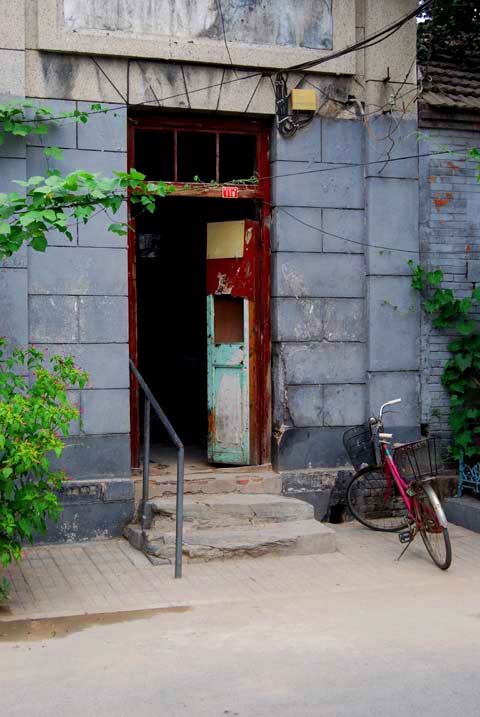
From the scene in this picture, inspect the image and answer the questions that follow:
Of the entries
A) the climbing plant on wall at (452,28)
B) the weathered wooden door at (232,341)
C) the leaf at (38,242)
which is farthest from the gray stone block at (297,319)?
the climbing plant on wall at (452,28)

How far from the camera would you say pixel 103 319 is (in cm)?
820

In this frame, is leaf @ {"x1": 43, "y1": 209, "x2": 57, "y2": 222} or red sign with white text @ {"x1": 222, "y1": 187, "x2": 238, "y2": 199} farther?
red sign with white text @ {"x1": 222, "y1": 187, "x2": 238, "y2": 199}

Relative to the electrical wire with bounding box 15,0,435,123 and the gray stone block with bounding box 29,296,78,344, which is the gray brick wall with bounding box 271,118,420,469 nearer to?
the electrical wire with bounding box 15,0,435,123

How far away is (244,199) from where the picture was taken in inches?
360

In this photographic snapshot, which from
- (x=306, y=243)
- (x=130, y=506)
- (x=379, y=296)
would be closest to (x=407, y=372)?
(x=379, y=296)

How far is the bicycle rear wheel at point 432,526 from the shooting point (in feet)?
23.3

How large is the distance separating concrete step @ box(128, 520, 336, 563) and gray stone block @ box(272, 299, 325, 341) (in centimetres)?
Answer: 186

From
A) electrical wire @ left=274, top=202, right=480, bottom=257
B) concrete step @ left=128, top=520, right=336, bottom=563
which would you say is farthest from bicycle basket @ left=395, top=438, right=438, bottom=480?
electrical wire @ left=274, top=202, right=480, bottom=257

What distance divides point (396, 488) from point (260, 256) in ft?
8.42

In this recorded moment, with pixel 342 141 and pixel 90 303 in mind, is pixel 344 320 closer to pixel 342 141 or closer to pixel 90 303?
pixel 342 141

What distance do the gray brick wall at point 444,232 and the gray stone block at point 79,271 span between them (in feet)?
10.1

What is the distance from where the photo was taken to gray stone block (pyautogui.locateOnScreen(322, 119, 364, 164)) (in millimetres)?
8797

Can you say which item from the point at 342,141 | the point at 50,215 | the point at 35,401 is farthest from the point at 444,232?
the point at 35,401

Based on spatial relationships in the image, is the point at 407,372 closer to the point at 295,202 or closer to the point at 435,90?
the point at 295,202
